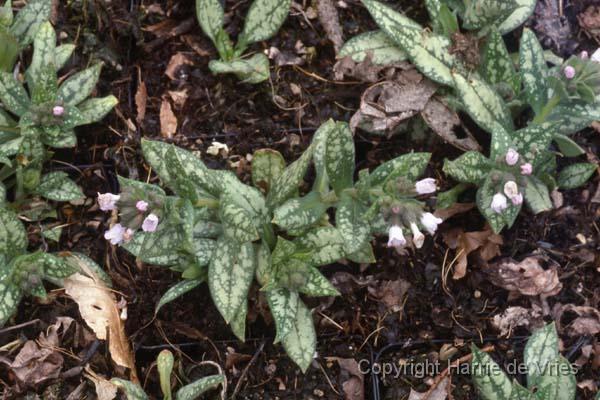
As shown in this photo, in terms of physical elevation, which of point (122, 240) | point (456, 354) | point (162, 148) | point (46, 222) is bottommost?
point (456, 354)

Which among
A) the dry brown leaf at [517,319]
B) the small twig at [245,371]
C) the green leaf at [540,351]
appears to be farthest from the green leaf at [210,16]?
the green leaf at [540,351]

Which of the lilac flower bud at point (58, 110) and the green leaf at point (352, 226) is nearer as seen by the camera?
the green leaf at point (352, 226)

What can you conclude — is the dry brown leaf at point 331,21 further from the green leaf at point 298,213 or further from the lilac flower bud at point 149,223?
the lilac flower bud at point 149,223

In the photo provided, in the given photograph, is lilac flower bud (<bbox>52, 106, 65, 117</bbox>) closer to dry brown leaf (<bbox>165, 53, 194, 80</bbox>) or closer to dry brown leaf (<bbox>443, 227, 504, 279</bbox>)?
dry brown leaf (<bbox>165, 53, 194, 80</bbox>)

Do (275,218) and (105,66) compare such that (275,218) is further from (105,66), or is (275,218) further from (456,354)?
(105,66)

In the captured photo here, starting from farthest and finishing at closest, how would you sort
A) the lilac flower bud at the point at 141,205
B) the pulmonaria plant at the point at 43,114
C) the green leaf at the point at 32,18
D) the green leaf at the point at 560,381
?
the green leaf at the point at 32,18, the pulmonaria plant at the point at 43,114, the green leaf at the point at 560,381, the lilac flower bud at the point at 141,205

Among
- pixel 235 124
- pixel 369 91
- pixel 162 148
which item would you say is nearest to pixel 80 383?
pixel 162 148

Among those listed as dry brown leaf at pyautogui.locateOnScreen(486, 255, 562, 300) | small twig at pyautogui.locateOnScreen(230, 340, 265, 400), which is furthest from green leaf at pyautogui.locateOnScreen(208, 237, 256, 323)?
dry brown leaf at pyautogui.locateOnScreen(486, 255, 562, 300)
